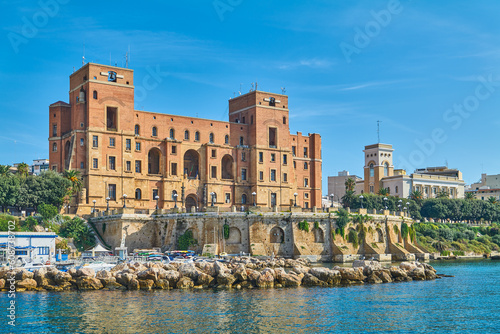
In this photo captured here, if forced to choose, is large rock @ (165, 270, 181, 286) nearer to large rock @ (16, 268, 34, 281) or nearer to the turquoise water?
the turquoise water

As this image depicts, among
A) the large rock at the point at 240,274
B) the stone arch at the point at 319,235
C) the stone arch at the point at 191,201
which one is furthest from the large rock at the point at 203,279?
the stone arch at the point at 191,201

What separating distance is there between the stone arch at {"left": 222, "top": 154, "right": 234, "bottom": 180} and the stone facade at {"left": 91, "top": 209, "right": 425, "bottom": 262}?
64.0ft

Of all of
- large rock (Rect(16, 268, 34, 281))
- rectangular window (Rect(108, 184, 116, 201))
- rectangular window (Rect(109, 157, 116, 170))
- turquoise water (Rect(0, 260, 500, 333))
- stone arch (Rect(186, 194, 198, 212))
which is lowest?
turquoise water (Rect(0, 260, 500, 333))

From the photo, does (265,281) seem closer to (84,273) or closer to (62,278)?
(84,273)

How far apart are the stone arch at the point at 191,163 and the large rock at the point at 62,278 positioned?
4272 cm

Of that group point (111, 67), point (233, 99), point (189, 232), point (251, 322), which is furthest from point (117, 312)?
point (233, 99)

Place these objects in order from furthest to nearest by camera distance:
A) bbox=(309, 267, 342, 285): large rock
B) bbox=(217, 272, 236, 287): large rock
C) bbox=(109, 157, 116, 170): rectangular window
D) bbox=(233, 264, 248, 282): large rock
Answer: bbox=(109, 157, 116, 170): rectangular window, bbox=(309, 267, 342, 285): large rock, bbox=(233, 264, 248, 282): large rock, bbox=(217, 272, 236, 287): large rock

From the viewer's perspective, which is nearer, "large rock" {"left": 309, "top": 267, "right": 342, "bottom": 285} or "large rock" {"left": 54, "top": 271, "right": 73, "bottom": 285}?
"large rock" {"left": 54, "top": 271, "right": 73, "bottom": 285}

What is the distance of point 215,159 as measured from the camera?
268 feet

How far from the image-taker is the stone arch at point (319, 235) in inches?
2598

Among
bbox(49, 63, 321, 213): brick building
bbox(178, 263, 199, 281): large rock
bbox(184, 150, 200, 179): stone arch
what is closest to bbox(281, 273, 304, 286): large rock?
bbox(178, 263, 199, 281): large rock

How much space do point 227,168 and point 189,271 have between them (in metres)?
44.3

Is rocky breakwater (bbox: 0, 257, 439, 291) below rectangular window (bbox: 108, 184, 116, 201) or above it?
Answer: below

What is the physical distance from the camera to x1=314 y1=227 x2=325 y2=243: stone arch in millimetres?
66000
